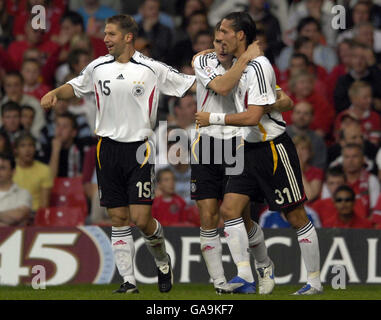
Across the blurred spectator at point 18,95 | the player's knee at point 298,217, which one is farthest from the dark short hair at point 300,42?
the player's knee at point 298,217

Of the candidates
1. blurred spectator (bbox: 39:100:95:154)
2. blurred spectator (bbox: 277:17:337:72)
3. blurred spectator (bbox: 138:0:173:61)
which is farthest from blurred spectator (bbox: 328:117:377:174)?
blurred spectator (bbox: 138:0:173:61)

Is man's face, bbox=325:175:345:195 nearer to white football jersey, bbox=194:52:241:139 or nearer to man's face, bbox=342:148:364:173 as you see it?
man's face, bbox=342:148:364:173

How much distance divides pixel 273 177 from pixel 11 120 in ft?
19.4

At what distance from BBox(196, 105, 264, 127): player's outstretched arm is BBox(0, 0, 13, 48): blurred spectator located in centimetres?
836

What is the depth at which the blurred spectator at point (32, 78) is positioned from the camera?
1491 centimetres

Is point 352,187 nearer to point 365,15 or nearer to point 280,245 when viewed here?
point 280,245

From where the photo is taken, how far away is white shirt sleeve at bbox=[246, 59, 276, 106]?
887cm

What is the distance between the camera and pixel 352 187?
13.2 meters

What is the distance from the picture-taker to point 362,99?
1435cm

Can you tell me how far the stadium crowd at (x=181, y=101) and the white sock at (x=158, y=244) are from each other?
1047 mm

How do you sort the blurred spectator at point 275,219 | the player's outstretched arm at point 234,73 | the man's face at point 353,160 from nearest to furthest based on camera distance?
the player's outstretched arm at point 234,73 → the blurred spectator at point 275,219 → the man's face at point 353,160

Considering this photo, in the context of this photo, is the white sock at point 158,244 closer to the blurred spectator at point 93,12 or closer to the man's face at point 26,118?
the man's face at point 26,118

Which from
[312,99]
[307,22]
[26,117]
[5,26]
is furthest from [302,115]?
[5,26]

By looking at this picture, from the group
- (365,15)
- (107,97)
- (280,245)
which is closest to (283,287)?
(280,245)
